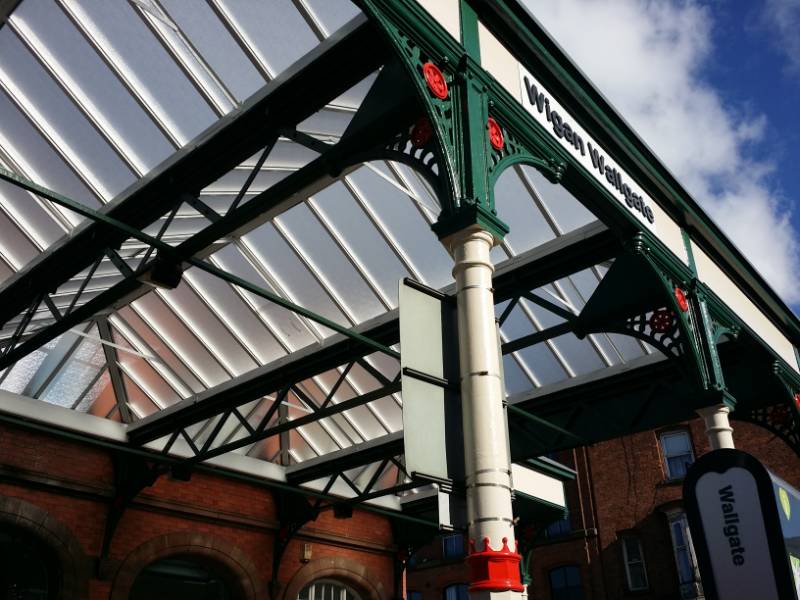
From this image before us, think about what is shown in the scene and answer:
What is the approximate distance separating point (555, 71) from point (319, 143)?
2.54 m

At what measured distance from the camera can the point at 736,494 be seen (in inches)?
297

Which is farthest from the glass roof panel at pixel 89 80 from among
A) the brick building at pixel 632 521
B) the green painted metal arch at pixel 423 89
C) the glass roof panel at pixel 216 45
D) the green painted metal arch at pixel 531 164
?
the brick building at pixel 632 521

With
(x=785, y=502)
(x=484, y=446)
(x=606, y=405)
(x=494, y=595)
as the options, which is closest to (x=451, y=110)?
(x=484, y=446)

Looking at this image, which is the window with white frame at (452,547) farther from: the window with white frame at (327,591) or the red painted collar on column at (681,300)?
the red painted collar on column at (681,300)

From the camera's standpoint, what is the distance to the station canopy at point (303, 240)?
7.17 meters

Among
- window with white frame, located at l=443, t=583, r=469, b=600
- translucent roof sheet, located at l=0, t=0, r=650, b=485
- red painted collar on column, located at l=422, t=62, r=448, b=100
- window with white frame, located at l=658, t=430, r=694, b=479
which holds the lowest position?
window with white frame, located at l=443, t=583, r=469, b=600

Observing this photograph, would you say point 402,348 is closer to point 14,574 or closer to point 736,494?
point 736,494

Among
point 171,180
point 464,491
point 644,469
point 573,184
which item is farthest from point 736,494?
point 644,469

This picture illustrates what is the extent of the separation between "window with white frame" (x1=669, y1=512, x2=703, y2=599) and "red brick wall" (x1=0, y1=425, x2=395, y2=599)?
9.63m

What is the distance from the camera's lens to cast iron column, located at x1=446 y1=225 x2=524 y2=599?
4.33 meters

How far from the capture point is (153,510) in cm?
1420

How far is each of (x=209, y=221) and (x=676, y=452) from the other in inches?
747

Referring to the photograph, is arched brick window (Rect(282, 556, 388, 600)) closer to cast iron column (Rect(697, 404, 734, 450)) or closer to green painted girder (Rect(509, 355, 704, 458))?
green painted girder (Rect(509, 355, 704, 458))

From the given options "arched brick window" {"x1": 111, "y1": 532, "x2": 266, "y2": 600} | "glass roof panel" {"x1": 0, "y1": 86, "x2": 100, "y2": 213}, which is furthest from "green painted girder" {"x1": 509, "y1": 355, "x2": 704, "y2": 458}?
"glass roof panel" {"x1": 0, "y1": 86, "x2": 100, "y2": 213}
